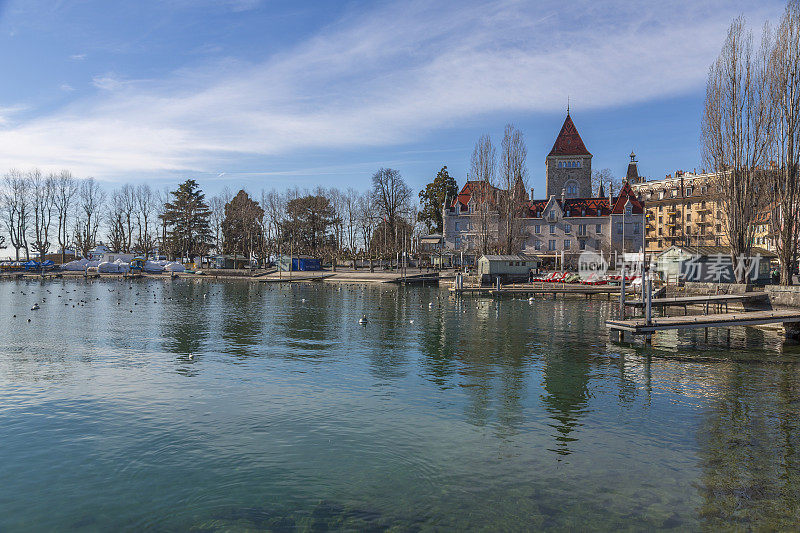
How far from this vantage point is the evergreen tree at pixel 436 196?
103812mm

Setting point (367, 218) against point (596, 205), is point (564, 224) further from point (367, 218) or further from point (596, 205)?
point (367, 218)

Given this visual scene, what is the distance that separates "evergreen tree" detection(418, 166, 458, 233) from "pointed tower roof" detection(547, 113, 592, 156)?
20395 millimetres

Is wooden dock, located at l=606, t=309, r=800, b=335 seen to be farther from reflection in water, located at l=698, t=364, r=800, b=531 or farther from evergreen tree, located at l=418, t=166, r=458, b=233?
evergreen tree, located at l=418, t=166, r=458, b=233

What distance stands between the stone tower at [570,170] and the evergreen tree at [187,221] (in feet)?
234

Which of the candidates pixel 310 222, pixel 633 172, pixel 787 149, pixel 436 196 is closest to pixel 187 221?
pixel 310 222

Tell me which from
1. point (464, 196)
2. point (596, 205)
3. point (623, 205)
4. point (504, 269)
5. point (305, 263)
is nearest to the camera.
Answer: point (504, 269)

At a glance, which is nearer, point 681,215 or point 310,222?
point 310,222

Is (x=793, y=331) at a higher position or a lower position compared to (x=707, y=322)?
lower

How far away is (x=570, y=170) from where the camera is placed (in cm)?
9981

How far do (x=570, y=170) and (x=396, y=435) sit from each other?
96351 millimetres

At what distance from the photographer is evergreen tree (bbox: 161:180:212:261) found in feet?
353

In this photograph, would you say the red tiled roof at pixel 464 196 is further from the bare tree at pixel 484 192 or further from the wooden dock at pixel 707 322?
the wooden dock at pixel 707 322

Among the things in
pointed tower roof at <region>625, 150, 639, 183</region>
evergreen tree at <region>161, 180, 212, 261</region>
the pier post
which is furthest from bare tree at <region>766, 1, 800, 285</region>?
pointed tower roof at <region>625, 150, 639, 183</region>

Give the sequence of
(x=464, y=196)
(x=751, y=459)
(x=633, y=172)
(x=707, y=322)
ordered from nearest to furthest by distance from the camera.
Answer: (x=751, y=459), (x=707, y=322), (x=464, y=196), (x=633, y=172)
